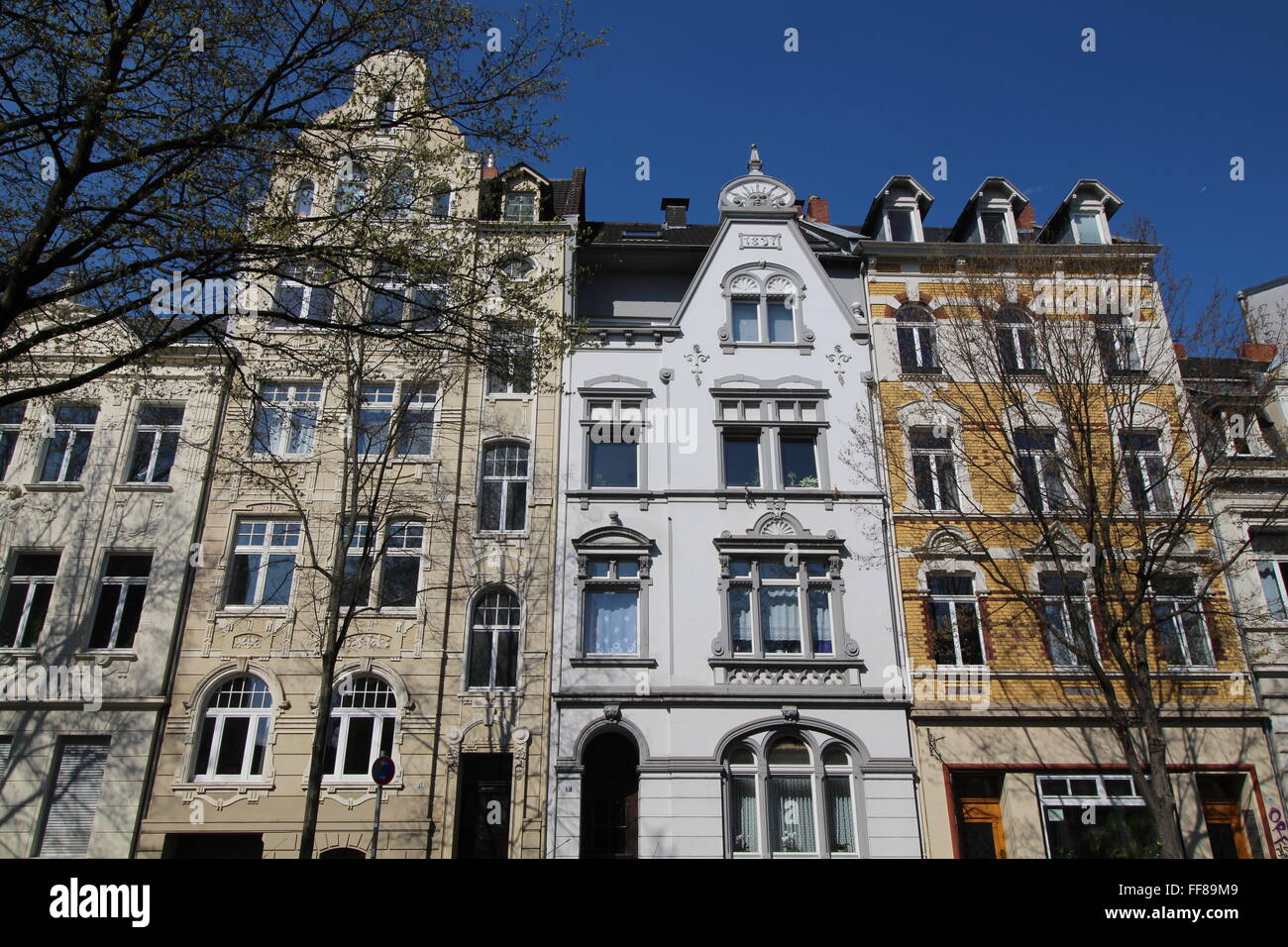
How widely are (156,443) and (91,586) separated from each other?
3.77 m

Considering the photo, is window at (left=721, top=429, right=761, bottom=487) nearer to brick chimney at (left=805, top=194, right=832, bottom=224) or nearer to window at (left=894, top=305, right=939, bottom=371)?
window at (left=894, top=305, right=939, bottom=371)

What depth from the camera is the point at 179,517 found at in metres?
19.7

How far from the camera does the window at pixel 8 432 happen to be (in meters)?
20.5

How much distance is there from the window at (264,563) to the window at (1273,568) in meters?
23.0

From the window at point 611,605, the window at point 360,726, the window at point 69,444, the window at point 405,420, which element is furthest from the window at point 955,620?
the window at point 69,444

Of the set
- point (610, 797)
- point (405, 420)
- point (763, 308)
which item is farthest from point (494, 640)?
point (763, 308)

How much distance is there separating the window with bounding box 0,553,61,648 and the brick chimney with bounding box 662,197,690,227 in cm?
2030

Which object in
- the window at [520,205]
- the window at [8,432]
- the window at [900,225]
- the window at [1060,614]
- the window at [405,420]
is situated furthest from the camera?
the window at [900,225]

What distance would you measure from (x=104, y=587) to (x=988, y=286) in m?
21.8

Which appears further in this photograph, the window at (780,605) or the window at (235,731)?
the window at (780,605)

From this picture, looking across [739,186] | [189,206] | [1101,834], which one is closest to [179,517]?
[189,206]

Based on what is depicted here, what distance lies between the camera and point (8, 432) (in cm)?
2072

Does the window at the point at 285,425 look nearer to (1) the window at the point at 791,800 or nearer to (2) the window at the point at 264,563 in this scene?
(2) the window at the point at 264,563

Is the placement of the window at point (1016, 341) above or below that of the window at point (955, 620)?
above
